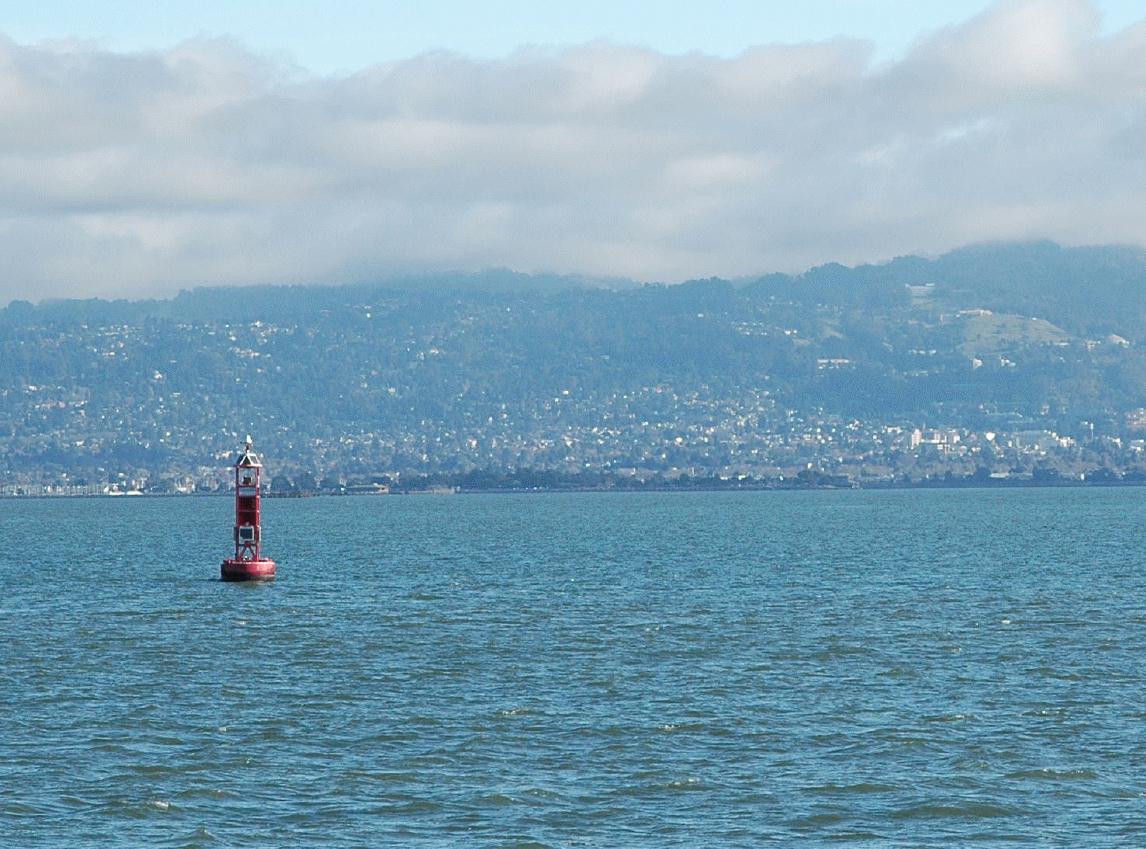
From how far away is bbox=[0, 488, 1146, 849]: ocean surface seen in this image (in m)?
33.7

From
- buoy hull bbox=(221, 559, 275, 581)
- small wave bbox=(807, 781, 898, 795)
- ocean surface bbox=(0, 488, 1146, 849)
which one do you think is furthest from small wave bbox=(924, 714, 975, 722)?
buoy hull bbox=(221, 559, 275, 581)

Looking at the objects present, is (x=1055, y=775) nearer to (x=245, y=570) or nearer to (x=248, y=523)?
(x=248, y=523)

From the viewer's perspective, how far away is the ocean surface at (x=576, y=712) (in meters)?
33.7

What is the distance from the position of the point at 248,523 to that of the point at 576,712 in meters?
42.2

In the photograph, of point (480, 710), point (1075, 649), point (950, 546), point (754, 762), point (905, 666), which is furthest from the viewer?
point (950, 546)

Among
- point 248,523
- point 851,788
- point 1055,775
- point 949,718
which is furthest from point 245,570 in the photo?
point 1055,775

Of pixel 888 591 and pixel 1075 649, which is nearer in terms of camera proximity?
pixel 1075 649

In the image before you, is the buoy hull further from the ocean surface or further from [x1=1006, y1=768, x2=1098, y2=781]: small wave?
[x1=1006, y1=768, x2=1098, y2=781]: small wave

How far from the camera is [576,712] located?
1762 inches

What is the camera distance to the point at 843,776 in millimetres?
37031

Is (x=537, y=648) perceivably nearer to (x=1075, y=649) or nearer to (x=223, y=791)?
(x=1075, y=649)

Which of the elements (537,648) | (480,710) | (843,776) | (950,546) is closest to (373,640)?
(537,648)

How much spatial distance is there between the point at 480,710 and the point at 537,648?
12.8 meters

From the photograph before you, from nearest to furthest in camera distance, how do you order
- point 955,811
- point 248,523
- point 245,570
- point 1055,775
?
point 955,811 → point 1055,775 → point 248,523 → point 245,570
